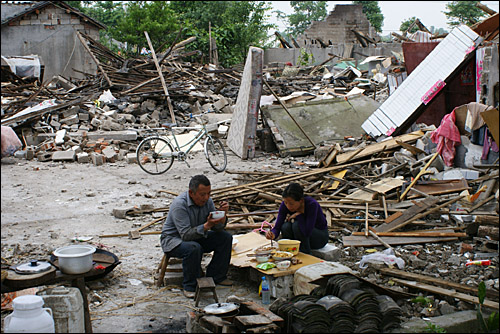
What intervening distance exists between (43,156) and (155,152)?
3.35m

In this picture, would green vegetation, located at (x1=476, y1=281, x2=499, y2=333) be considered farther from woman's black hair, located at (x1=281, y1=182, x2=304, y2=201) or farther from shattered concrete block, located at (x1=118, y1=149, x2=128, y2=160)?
shattered concrete block, located at (x1=118, y1=149, x2=128, y2=160)

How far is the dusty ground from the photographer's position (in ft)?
16.4

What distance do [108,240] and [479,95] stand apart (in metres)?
8.06

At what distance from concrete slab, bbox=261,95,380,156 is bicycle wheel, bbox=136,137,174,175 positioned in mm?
3097

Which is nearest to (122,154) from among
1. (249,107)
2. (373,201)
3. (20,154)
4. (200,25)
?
(20,154)

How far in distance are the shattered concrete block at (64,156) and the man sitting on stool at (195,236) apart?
829cm

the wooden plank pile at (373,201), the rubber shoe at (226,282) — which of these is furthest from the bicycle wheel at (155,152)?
the rubber shoe at (226,282)

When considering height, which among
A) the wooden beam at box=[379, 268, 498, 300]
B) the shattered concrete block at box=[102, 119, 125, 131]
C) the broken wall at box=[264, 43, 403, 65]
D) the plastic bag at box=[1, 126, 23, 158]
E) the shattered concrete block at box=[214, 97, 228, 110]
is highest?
the broken wall at box=[264, 43, 403, 65]

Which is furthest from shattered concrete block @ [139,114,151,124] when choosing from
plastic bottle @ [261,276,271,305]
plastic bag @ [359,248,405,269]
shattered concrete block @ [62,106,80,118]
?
plastic bottle @ [261,276,271,305]

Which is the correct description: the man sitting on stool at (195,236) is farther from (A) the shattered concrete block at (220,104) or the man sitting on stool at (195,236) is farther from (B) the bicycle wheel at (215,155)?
(A) the shattered concrete block at (220,104)

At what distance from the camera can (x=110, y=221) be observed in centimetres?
816

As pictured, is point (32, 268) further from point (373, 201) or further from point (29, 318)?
point (373, 201)

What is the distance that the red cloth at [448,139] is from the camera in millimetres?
9602

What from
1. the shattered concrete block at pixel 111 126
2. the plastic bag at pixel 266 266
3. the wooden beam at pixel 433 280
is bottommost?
the wooden beam at pixel 433 280
